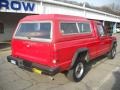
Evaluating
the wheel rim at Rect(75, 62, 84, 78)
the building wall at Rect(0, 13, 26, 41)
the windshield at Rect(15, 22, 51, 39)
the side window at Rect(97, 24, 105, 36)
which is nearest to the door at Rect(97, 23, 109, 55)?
the side window at Rect(97, 24, 105, 36)

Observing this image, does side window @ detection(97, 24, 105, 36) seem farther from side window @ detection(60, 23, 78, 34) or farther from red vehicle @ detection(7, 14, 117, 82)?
side window @ detection(60, 23, 78, 34)

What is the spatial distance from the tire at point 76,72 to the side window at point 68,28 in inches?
41.8

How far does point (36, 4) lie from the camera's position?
16172 mm

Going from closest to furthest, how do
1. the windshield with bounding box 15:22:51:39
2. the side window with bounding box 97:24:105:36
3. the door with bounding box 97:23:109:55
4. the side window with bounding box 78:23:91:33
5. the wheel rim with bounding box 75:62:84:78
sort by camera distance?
1. the windshield with bounding box 15:22:51:39
2. the wheel rim with bounding box 75:62:84:78
3. the side window with bounding box 78:23:91:33
4. the door with bounding box 97:23:109:55
5. the side window with bounding box 97:24:105:36

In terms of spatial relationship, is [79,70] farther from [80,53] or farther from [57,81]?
[57,81]

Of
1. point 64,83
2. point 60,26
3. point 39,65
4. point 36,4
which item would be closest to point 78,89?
point 64,83

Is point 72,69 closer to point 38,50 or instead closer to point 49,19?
point 38,50

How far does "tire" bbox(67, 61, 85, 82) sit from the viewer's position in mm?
6312

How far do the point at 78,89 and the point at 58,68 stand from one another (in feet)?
3.40

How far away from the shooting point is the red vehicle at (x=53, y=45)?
214 inches

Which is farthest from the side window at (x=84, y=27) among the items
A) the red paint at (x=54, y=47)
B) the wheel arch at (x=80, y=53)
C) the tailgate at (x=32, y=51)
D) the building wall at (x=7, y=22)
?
the building wall at (x=7, y=22)

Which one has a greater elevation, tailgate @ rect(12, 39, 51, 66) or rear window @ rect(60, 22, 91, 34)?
rear window @ rect(60, 22, 91, 34)

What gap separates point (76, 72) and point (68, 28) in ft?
4.89

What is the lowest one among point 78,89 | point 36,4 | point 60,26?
point 78,89
